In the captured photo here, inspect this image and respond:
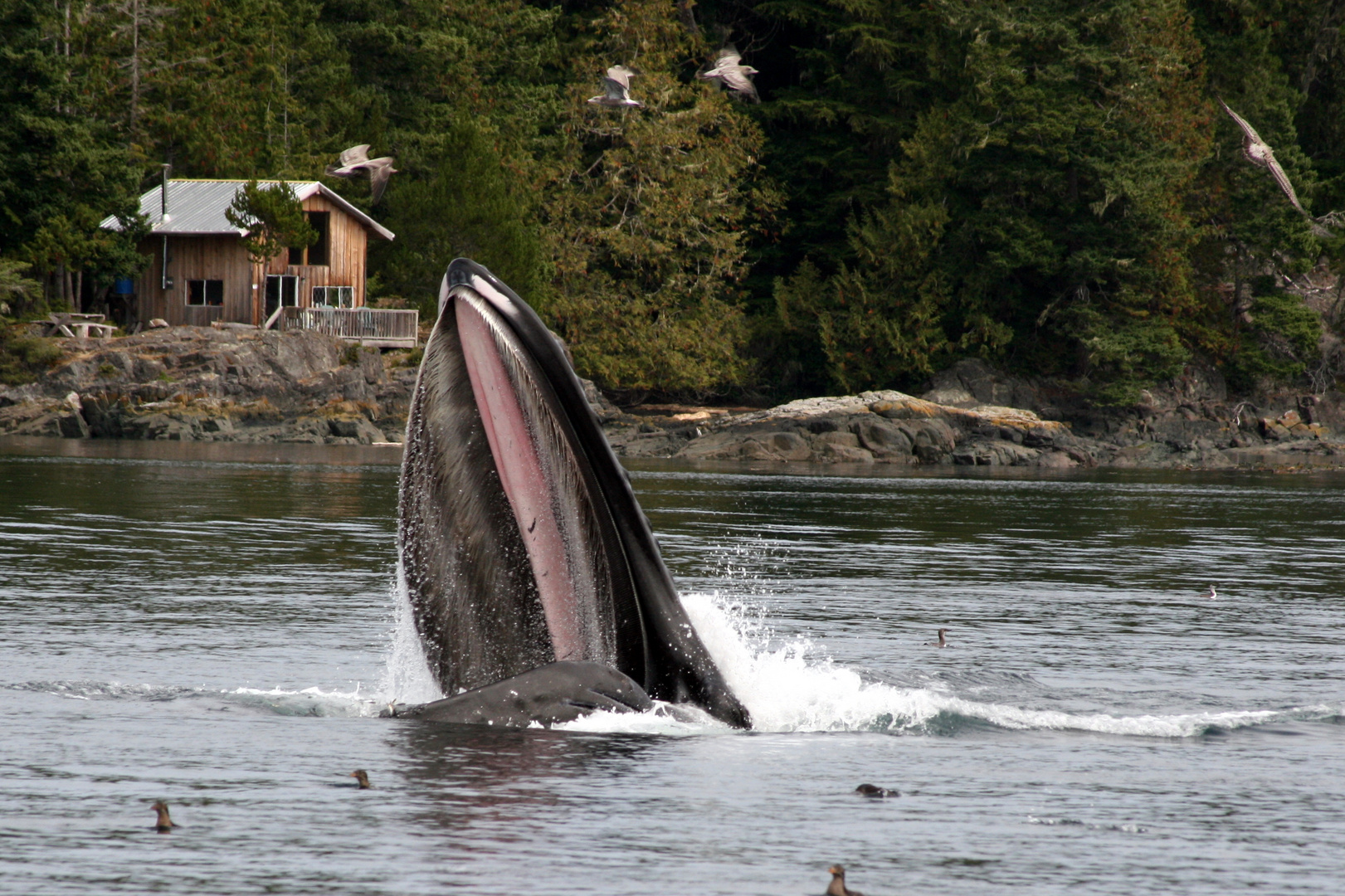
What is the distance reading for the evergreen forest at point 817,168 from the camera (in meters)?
69.9

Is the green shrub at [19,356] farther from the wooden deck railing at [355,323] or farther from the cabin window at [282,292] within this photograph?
the cabin window at [282,292]

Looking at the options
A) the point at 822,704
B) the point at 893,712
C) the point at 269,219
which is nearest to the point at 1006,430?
the point at 269,219

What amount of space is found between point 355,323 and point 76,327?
1098 cm

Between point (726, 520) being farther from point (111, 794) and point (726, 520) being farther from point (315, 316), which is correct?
point (315, 316)

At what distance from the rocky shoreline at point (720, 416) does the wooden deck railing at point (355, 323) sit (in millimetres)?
1283

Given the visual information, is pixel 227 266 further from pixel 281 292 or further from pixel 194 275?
pixel 281 292

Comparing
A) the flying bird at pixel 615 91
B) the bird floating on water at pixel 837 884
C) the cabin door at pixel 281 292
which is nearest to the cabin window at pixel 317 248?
the cabin door at pixel 281 292

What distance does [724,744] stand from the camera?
8711 mm

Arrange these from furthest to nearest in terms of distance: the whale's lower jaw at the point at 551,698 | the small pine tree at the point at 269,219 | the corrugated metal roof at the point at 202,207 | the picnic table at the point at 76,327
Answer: the corrugated metal roof at the point at 202,207, the small pine tree at the point at 269,219, the picnic table at the point at 76,327, the whale's lower jaw at the point at 551,698

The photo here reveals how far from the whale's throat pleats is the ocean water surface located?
15.7 inches

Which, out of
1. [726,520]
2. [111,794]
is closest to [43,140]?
[726,520]

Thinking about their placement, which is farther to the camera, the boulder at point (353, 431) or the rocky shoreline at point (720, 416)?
the boulder at point (353, 431)

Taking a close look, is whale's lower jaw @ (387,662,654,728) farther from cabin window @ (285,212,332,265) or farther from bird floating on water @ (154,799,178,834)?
cabin window @ (285,212,332,265)

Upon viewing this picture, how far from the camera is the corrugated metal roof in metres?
65.6
